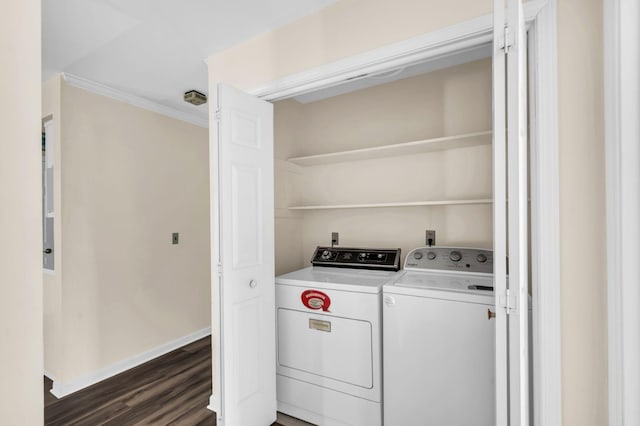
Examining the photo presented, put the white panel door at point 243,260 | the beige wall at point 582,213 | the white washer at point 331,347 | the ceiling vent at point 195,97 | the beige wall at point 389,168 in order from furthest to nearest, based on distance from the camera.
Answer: the ceiling vent at point 195,97
the beige wall at point 389,168
the white washer at point 331,347
the white panel door at point 243,260
the beige wall at point 582,213

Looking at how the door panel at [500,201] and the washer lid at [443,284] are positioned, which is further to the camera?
the washer lid at [443,284]

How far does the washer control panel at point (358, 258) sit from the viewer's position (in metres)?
2.44

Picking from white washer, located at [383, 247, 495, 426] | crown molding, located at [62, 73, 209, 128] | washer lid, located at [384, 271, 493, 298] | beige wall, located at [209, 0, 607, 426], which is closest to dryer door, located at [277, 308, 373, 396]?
white washer, located at [383, 247, 495, 426]

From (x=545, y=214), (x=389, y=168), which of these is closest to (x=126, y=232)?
(x=389, y=168)

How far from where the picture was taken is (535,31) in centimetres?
126

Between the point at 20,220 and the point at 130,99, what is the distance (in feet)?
9.85

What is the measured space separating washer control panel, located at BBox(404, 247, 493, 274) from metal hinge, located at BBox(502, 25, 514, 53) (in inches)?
57.7

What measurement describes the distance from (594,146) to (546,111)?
0.70 ft

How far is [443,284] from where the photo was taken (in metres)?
1.83

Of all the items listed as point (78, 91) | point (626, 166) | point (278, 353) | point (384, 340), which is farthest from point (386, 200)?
point (78, 91)

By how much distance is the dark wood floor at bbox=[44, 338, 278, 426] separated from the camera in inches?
82.0

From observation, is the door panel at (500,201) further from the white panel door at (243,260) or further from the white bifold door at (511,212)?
the white panel door at (243,260)

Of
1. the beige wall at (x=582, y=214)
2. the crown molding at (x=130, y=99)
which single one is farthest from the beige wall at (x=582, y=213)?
the crown molding at (x=130, y=99)

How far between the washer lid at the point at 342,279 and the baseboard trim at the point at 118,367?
172 cm
